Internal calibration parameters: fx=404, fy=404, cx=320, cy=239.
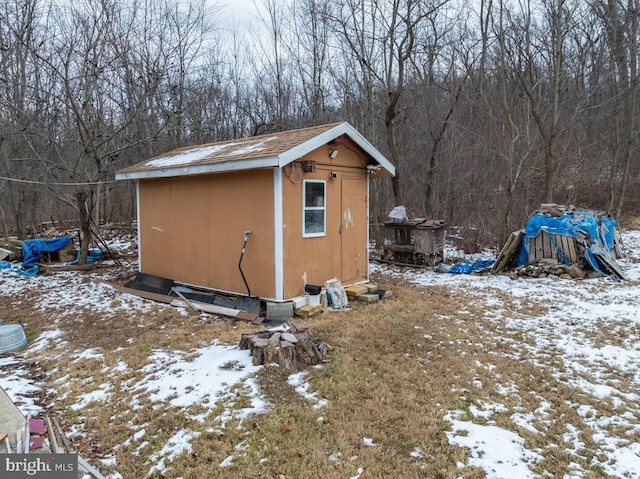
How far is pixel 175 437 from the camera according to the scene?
2902 millimetres

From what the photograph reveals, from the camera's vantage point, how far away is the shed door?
6.98 metres

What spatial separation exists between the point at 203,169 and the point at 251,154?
35.7 inches

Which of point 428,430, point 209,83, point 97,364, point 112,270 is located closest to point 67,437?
point 97,364

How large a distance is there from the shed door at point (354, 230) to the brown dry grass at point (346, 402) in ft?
5.92

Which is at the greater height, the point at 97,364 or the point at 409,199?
the point at 409,199

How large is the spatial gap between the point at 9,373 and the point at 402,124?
12.8 metres

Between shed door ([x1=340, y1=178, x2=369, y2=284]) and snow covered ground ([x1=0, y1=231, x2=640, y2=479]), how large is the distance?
2035 millimetres

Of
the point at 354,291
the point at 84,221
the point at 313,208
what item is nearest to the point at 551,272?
the point at 354,291

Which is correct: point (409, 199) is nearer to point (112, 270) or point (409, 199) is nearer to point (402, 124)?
point (402, 124)

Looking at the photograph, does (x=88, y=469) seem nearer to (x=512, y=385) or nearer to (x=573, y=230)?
(x=512, y=385)

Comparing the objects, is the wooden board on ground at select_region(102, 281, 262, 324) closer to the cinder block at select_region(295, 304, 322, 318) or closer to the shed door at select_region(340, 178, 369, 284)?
the cinder block at select_region(295, 304, 322, 318)

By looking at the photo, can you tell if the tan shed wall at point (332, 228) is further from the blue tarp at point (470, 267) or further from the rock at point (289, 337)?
the blue tarp at point (470, 267)

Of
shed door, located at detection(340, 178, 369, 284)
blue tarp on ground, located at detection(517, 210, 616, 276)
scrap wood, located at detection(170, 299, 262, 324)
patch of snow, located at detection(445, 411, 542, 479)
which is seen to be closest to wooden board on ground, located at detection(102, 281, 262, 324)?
scrap wood, located at detection(170, 299, 262, 324)

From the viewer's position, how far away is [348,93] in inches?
509
